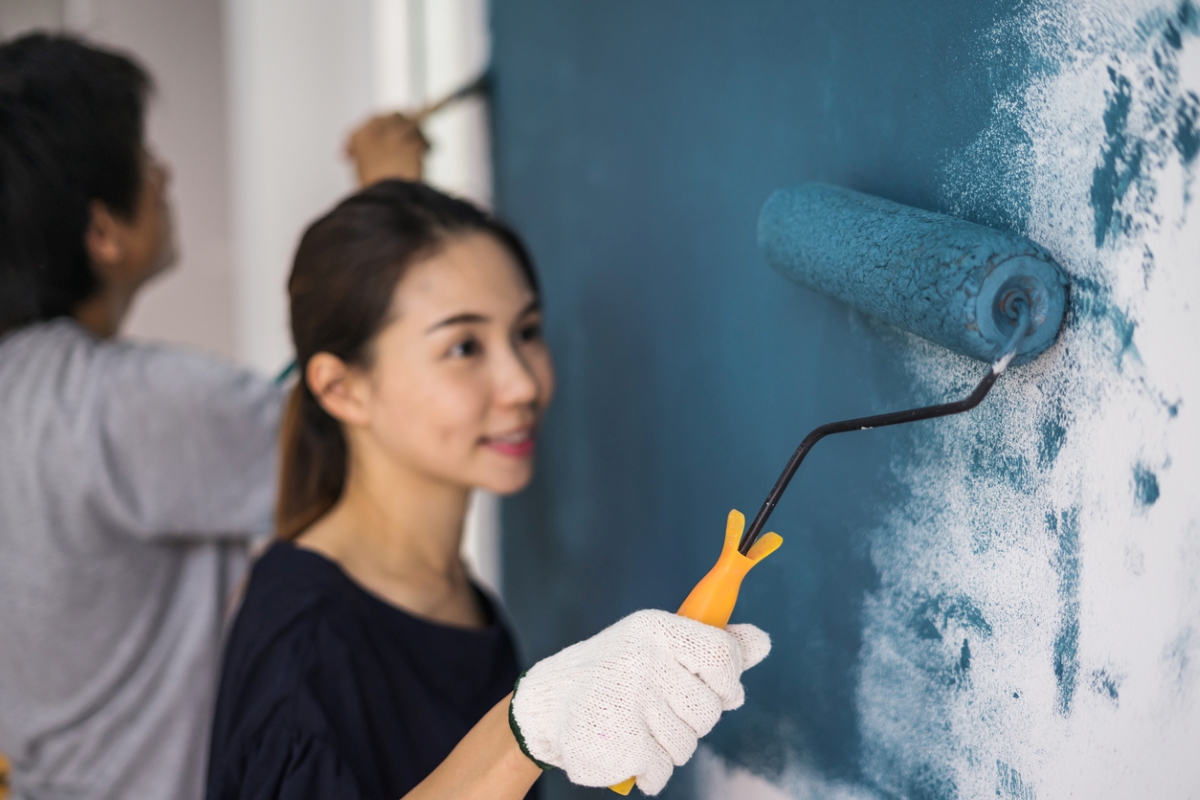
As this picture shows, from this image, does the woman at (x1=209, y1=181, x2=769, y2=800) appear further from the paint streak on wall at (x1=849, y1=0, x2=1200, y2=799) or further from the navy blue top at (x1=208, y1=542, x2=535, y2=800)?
the paint streak on wall at (x1=849, y1=0, x2=1200, y2=799)

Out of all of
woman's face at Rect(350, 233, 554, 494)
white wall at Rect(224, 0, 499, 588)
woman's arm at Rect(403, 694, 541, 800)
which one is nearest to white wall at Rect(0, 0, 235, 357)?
white wall at Rect(224, 0, 499, 588)

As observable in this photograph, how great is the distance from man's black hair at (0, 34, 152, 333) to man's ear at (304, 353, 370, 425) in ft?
1.28

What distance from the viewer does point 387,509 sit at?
908 mm

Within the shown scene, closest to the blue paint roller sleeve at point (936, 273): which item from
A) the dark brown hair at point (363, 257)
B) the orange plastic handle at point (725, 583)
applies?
the orange plastic handle at point (725, 583)

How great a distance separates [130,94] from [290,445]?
476 mm

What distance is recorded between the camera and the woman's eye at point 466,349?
0.82 meters

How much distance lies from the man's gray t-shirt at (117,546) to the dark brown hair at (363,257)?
0.68ft

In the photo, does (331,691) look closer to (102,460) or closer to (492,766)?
(492,766)

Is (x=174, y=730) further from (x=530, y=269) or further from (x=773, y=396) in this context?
(x=773, y=396)

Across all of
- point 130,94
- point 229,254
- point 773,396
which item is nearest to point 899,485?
point 773,396

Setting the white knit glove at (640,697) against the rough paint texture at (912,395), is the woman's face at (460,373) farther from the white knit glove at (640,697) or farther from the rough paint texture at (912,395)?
the white knit glove at (640,697)

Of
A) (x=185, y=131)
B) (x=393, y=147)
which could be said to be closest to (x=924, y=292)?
(x=393, y=147)

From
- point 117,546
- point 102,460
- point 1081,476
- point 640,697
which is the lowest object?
point 117,546

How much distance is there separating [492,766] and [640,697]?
4.6 inches
